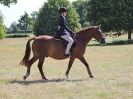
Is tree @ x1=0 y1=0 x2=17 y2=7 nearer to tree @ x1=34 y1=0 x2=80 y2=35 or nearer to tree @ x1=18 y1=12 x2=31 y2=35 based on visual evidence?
tree @ x1=34 y1=0 x2=80 y2=35

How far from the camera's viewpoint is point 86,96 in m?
11.2

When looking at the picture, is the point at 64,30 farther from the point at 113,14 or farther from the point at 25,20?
the point at 25,20

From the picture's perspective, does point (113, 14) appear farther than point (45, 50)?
Yes

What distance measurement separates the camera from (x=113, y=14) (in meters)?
59.8

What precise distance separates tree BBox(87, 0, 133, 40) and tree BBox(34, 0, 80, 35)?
20404 millimetres

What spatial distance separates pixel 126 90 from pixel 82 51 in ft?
13.6

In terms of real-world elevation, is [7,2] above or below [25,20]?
above

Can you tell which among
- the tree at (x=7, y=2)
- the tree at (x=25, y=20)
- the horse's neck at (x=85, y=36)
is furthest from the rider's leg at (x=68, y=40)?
the tree at (x=25, y=20)

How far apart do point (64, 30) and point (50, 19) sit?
67.8 metres

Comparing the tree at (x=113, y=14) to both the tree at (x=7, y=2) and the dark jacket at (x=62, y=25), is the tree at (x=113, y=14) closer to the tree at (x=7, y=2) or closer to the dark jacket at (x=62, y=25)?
the tree at (x=7, y=2)

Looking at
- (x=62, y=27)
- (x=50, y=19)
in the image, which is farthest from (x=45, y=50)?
(x=50, y=19)

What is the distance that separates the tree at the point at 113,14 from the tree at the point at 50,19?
20404mm

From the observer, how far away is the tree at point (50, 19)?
81.1m

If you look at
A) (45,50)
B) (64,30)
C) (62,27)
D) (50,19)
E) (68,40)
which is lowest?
(50,19)
